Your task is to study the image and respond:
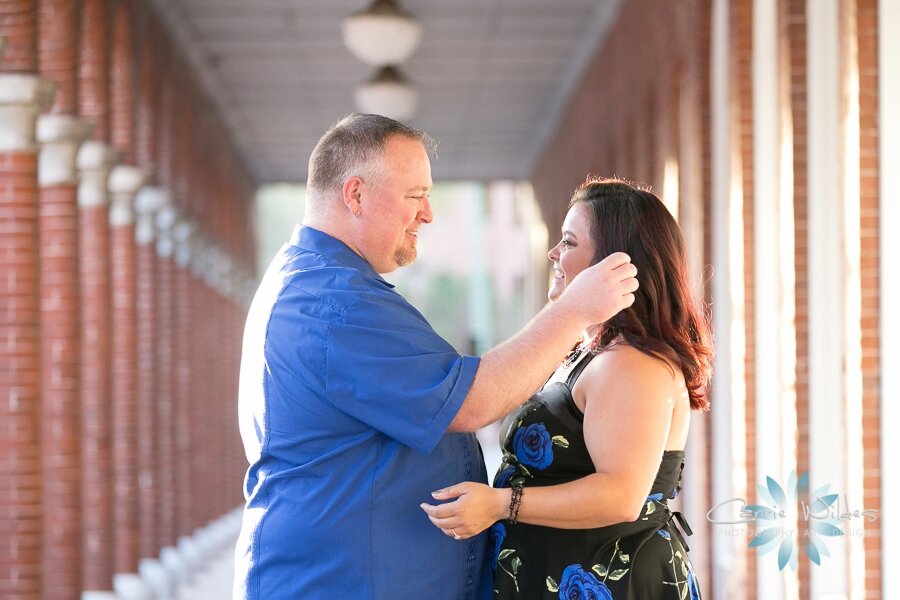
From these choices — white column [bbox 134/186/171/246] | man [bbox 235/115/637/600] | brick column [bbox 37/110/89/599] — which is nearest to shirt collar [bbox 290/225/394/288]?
man [bbox 235/115/637/600]

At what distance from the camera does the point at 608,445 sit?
110 inches

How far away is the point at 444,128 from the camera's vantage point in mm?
15336

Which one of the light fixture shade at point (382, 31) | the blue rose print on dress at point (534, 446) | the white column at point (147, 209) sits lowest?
the blue rose print on dress at point (534, 446)

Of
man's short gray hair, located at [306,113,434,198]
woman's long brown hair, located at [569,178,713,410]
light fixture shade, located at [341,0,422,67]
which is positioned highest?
light fixture shade, located at [341,0,422,67]

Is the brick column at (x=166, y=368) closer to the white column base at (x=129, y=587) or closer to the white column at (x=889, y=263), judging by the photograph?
the white column base at (x=129, y=587)

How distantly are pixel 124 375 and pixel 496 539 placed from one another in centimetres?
617

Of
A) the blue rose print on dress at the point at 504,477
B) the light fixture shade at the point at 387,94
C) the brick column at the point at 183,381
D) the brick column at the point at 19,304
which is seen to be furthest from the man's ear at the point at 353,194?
the brick column at the point at 183,381

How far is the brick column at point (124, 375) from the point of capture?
28.5ft

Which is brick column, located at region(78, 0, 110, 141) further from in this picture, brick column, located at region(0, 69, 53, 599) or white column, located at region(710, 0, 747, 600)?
white column, located at region(710, 0, 747, 600)

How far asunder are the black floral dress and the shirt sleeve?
14.3 inches

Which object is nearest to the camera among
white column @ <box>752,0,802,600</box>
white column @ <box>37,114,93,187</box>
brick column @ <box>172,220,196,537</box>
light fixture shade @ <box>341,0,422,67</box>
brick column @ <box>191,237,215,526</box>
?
white column @ <box>752,0,802,600</box>

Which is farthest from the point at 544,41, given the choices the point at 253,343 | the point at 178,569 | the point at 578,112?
the point at 253,343

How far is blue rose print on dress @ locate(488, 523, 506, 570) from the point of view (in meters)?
3.05

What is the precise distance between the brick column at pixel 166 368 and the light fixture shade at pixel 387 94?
7.57 feet
